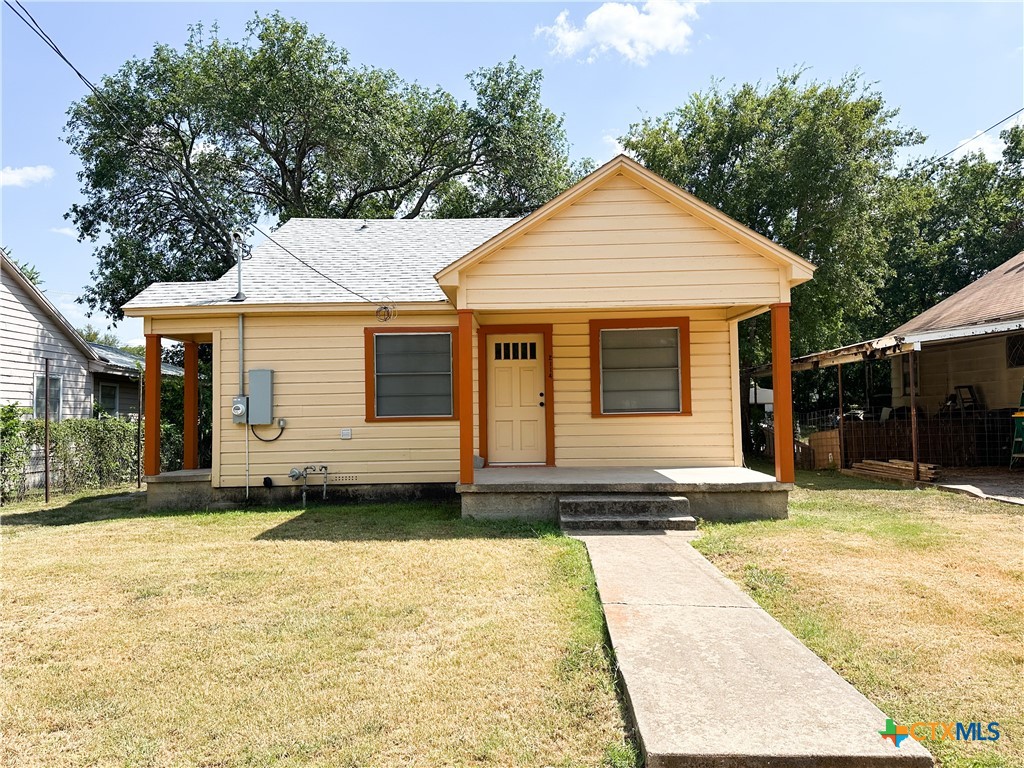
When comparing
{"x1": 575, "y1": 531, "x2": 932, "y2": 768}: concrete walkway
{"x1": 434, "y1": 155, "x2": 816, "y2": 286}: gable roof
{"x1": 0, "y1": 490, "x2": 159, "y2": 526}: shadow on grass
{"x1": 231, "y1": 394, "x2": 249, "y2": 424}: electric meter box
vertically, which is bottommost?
{"x1": 0, "y1": 490, "x2": 159, "y2": 526}: shadow on grass

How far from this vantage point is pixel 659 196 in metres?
7.41

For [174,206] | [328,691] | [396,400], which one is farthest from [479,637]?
[174,206]

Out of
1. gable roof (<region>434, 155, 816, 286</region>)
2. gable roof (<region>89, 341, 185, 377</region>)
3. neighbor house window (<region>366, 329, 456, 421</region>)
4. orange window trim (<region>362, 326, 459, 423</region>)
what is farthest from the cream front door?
gable roof (<region>89, 341, 185, 377</region>)

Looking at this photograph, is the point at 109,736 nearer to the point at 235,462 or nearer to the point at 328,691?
the point at 328,691

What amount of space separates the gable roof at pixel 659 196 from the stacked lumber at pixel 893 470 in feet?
16.5

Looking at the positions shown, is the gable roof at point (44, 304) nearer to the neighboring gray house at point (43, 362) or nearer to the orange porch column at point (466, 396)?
the neighboring gray house at point (43, 362)

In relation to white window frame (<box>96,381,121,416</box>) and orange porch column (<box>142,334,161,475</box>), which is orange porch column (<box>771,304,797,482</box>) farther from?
white window frame (<box>96,381,121,416</box>)

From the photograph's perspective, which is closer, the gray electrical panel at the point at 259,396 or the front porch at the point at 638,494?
the front porch at the point at 638,494

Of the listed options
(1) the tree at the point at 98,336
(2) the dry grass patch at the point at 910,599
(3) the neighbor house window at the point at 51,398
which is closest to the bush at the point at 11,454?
(3) the neighbor house window at the point at 51,398

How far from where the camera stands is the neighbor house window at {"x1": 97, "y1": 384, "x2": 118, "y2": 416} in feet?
50.6

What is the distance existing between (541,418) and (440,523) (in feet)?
9.36

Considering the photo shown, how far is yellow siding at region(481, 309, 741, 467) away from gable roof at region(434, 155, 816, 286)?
1.97 metres

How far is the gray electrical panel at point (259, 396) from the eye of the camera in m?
8.78

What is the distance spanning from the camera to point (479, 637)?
11.8ft
